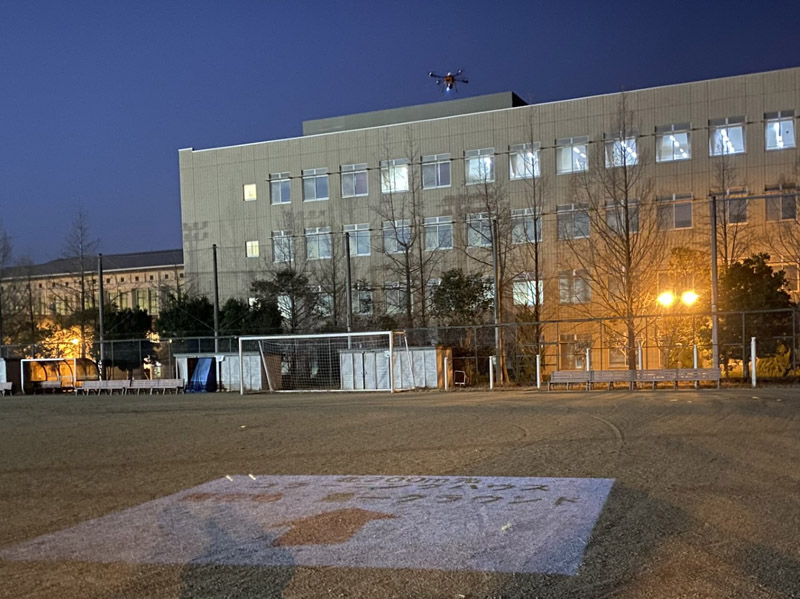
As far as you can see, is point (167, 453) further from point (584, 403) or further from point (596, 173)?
point (596, 173)

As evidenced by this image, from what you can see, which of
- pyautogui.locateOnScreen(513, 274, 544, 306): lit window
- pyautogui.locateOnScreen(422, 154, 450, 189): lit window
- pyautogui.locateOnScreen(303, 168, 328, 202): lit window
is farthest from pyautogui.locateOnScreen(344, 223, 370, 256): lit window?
pyautogui.locateOnScreen(513, 274, 544, 306): lit window

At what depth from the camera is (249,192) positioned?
4928cm

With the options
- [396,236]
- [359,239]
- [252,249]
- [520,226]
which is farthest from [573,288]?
[252,249]

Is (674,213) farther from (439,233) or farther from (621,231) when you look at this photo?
(439,233)

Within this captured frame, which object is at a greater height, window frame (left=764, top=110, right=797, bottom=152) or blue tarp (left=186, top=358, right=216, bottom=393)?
window frame (left=764, top=110, right=797, bottom=152)

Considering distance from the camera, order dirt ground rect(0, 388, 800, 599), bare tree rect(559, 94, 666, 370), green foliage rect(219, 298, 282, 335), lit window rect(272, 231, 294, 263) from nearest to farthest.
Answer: dirt ground rect(0, 388, 800, 599), bare tree rect(559, 94, 666, 370), green foliage rect(219, 298, 282, 335), lit window rect(272, 231, 294, 263)

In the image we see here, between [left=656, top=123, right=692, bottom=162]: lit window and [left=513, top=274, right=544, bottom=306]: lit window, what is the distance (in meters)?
8.76

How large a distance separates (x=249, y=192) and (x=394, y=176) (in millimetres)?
9725

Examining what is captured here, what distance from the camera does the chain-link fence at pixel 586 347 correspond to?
29.9m

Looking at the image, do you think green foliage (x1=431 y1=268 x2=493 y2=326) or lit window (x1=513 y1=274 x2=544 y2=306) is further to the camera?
lit window (x1=513 y1=274 x2=544 y2=306)

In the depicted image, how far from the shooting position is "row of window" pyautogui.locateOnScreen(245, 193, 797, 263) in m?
37.6

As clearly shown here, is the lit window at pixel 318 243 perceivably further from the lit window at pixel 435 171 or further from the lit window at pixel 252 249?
the lit window at pixel 435 171

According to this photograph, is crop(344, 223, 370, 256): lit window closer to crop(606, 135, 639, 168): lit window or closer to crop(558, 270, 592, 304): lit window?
crop(558, 270, 592, 304): lit window

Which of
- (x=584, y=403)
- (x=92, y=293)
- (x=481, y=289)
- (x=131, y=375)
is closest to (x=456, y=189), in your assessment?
(x=481, y=289)
